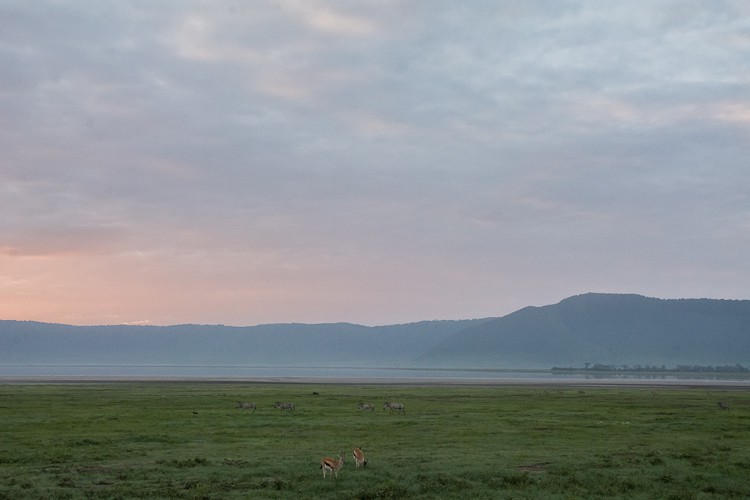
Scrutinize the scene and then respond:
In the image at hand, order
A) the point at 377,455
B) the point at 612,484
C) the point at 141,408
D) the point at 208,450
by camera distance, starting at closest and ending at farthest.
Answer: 1. the point at 612,484
2. the point at 377,455
3. the point at 208,450
4. the point at 141,408

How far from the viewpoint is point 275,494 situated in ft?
73.5

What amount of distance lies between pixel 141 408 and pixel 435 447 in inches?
1250

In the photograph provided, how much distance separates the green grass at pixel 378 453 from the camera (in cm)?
2328

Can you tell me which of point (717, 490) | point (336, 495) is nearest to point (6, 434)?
point (336, 495)

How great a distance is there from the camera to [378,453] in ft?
101

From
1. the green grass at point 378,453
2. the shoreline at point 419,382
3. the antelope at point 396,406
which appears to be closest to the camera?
the green grass at point 378,453

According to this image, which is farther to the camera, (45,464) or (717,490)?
(45,464)

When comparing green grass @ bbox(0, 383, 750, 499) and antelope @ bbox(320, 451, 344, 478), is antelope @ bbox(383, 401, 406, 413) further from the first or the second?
antelope @ bbox(320, 451, 344, 478)

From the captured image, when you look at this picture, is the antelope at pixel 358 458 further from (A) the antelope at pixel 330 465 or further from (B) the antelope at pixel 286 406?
(B) the antelope at pixel 286 406

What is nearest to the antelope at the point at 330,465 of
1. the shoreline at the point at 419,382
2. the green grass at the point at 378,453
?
the green grass at the point at 378,453

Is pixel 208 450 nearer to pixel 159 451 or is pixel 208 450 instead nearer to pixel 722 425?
pixel 159 451

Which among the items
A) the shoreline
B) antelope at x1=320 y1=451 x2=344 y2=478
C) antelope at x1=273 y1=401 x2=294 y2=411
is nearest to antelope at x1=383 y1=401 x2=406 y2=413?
antelope at x1=273 y1=401 x2=294 y2=411

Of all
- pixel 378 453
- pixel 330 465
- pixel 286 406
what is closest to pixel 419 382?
pixel 286 406

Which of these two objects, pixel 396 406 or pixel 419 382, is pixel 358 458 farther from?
pixel 419 382
